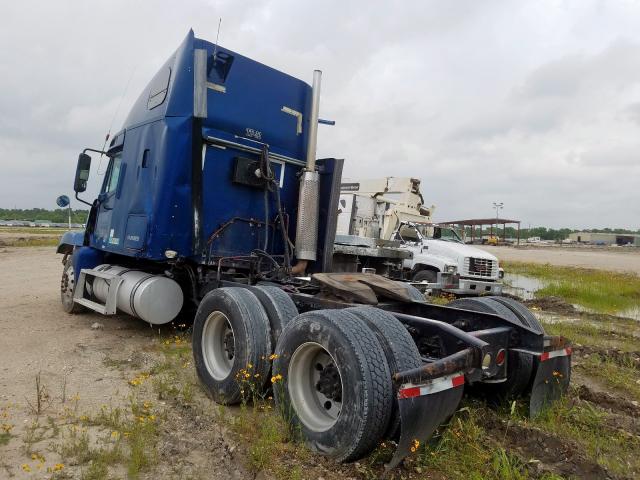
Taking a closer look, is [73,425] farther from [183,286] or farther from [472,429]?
[183,286]

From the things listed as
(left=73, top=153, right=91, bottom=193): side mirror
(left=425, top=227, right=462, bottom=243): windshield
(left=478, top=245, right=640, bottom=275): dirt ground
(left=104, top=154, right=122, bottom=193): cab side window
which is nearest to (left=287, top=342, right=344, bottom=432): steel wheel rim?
(left=104, top=154, right=122, bottom=193): cab side window

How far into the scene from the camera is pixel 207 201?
589cm

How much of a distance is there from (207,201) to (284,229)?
3.32 feet

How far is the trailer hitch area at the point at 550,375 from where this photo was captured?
3.39 m

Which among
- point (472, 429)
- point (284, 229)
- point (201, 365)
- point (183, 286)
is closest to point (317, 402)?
point (472, 429)

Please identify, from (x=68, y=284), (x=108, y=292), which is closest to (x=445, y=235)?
(x=68, y=284)

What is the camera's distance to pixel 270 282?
5461 millimetres

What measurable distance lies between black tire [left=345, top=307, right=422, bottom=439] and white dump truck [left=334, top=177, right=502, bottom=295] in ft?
21.8

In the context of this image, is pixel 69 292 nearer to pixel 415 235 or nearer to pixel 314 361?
pixel 314 361

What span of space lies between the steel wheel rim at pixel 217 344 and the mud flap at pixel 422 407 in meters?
2.02

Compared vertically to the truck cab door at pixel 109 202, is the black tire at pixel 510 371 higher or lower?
lower

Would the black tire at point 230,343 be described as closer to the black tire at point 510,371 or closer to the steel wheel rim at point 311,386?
the steel wheel rim at point 311,386

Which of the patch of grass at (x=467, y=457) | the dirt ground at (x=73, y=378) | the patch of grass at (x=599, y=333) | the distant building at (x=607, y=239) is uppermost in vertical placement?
the distant building at (x=607, y=239)

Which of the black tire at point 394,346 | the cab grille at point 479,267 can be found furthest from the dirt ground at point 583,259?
the black tire at point 394,346
